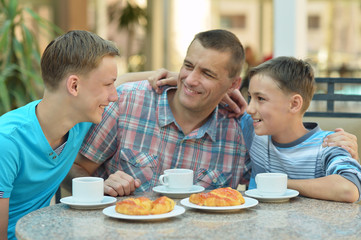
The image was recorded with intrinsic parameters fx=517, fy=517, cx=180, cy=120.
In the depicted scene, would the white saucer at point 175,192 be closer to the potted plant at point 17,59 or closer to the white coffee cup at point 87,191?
the white coffee cup at point 87,191

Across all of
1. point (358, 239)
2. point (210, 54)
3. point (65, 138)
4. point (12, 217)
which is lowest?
point (12, 217)

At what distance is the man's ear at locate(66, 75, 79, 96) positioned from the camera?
1644 mm

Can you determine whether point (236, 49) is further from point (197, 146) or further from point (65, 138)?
point (65, 138)

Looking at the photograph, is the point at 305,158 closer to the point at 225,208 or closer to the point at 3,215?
the point at 225,208

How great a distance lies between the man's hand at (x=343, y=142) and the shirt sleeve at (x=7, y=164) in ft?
3.35

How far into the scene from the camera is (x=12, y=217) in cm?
172

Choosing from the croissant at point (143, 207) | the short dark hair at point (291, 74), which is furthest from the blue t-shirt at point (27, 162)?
the short dark hair at point (291, 74)

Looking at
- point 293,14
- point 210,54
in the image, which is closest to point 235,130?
point 210,54

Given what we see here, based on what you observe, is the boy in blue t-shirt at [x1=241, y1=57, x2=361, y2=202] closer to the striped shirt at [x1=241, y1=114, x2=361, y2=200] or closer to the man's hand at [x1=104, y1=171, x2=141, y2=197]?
the striped shirt at [x1=241, y1=114, x2=361, y2=200]

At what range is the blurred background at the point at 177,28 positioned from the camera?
333cm

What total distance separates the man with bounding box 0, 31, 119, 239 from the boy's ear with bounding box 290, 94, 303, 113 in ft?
2.18

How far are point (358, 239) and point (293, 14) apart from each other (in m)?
3.80

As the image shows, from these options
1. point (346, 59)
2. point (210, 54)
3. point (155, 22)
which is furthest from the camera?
point (346, 59)

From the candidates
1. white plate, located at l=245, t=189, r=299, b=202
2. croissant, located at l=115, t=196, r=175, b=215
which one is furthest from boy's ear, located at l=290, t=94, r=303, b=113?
croissant, located at l=115, t=196, r=175, b=215
